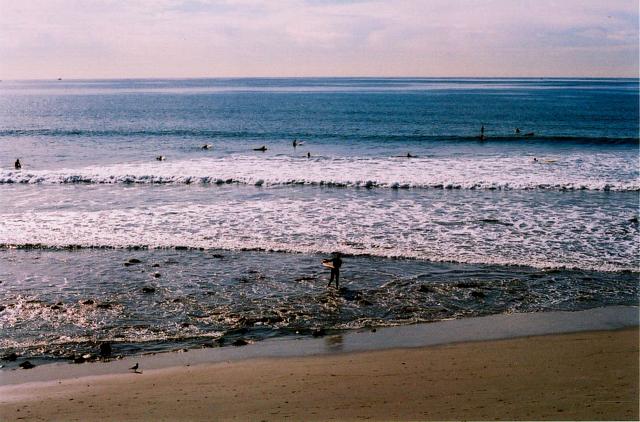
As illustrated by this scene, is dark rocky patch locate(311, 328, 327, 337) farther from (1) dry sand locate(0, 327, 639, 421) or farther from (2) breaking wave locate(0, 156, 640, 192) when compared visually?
(2) breaking wave locate(0, 156, 640, 192)

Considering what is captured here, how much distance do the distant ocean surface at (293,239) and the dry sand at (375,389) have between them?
1.91m

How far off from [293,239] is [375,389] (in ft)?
39.3

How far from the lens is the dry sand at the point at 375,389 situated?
32.6ft

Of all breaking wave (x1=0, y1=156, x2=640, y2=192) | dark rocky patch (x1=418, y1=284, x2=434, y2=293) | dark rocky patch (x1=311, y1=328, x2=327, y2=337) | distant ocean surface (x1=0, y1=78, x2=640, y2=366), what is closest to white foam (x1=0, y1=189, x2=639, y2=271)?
distant ocean surface (x1=0, y1=78, x2=640, y2=366)

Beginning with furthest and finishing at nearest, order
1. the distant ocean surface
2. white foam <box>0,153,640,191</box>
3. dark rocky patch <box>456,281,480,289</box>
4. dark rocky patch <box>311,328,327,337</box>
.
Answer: white foam <box>0,153,640,191</box> < dark rocky patch <box>456,281,480,289</box> < the distant ocean surface < dark rocky patch <box>311,328,327,337</box>

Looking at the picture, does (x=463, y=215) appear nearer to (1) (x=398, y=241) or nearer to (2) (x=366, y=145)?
(1) (x=398, y=241)

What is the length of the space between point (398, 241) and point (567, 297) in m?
7.06

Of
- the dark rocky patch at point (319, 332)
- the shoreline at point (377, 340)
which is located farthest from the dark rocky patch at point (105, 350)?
the dark rocky patch at point (319, 332)

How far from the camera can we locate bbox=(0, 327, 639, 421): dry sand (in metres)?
9.93

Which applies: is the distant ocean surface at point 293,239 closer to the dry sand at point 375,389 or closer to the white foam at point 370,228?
the white foam at point 370,228

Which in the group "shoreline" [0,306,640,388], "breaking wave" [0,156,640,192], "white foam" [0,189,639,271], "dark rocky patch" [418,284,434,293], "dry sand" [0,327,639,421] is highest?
"breaking wave" [0,156,640,192]

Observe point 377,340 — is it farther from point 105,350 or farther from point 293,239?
point 293,239

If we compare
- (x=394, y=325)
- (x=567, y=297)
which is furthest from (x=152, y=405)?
(x=567, y=297)

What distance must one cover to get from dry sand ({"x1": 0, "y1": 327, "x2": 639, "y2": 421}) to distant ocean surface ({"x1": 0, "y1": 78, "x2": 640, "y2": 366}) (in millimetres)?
1909
